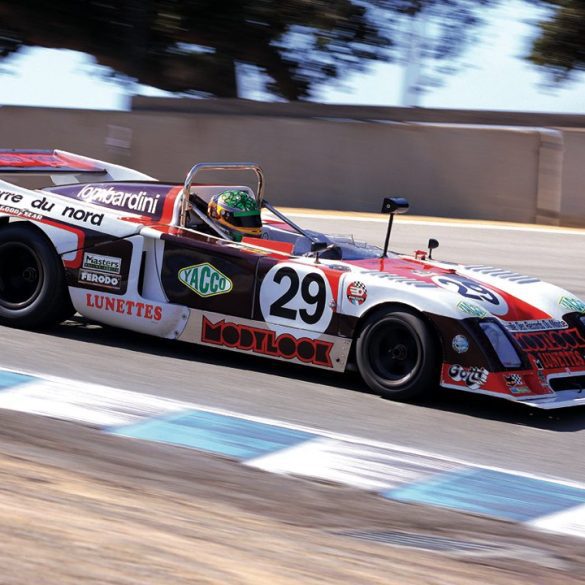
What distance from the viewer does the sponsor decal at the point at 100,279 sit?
779cm

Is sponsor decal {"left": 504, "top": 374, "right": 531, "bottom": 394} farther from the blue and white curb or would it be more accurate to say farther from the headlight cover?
the blue and white curb

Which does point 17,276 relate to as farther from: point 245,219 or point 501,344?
point 501,344

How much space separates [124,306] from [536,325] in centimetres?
268

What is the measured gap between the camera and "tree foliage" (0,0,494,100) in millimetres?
22875

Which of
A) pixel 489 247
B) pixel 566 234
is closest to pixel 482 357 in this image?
pixel 489 247

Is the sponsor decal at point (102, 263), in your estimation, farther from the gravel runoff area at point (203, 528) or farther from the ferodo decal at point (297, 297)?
the gravel runoff area at point (203, 528)

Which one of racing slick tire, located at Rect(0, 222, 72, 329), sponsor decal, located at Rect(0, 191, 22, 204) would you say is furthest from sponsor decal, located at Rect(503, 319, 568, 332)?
sponsor decal, located at Rect(0, 191, 22, 204)

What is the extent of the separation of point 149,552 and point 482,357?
10.1 feet

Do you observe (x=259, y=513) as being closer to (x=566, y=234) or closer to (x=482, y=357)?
(x=482, y=357)

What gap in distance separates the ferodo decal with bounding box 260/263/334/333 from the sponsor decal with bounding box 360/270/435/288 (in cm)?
29

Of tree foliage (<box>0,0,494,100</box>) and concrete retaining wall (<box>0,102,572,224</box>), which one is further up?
tree foliage (<box>0,0,494,100</box>)

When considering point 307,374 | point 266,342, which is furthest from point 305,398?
point 307,374

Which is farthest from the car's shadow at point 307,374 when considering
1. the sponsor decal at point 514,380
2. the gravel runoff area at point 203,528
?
the gravel runoff area at point 203,528

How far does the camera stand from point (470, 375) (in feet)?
21.8
